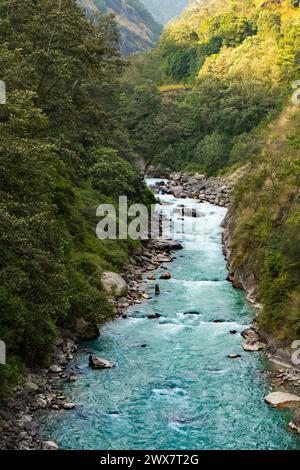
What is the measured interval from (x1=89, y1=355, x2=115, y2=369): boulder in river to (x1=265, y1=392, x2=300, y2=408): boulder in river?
19.9 ft

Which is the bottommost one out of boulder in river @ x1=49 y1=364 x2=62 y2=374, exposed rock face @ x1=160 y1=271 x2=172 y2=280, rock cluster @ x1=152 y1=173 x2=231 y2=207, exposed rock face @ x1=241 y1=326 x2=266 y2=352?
boulder in river @ x1=49 y1=364 x2=62 y2=374

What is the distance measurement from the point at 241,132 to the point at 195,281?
45049mm

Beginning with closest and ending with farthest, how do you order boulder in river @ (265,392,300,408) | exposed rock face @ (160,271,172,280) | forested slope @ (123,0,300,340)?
boulder in river @ (265,392,300,408), forested slope @ (123,0,300,340), exposed rock face @ (160,271,172,280)

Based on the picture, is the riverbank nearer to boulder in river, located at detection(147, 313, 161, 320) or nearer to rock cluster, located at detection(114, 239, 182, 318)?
rock cluster, located at detection(114, 239, 182, 318)

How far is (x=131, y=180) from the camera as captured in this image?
40.7 metres

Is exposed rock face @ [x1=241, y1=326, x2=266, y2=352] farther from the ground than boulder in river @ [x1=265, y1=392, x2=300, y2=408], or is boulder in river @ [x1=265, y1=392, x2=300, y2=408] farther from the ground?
exposed rock face @ [x1=241, y1=326, x2=266, y2=352]

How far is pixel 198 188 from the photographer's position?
6350cm

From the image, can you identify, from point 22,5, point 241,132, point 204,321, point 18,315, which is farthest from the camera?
point 241,132

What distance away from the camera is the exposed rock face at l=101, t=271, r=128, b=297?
27655mm

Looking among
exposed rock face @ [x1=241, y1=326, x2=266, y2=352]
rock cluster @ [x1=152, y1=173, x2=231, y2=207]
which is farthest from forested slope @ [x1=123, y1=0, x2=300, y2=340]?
rock cluster @ [x1=152, y1=173, x2=231, y2=207]

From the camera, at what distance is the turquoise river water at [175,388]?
16.2 m

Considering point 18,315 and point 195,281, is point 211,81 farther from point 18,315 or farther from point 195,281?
point 18,315

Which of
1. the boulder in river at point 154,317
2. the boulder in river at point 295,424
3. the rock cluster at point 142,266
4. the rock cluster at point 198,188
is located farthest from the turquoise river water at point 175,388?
the rock cluster at point 198,188
